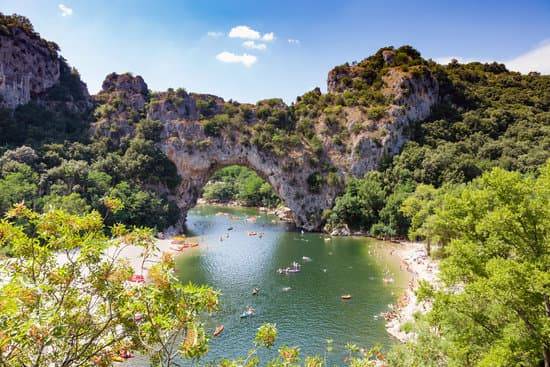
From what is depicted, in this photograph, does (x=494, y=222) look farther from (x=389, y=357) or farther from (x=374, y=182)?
(x=374, y=182)

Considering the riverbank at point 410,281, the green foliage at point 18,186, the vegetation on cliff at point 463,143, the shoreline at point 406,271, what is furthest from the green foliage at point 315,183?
the green foliage at point 18,186

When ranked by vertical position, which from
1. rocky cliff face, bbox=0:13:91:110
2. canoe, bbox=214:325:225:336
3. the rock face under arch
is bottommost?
canoe, bbox=214:325:225:336

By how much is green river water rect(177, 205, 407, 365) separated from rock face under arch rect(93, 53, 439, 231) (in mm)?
7738

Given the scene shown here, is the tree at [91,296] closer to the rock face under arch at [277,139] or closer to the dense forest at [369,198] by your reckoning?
the dense forest at [369,198]

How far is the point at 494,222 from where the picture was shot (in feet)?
38.0

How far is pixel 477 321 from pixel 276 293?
18.3 meters

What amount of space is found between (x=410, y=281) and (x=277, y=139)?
3126 cm

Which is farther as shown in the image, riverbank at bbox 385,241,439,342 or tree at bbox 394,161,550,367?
riverbank at bbox 385,241,439,342

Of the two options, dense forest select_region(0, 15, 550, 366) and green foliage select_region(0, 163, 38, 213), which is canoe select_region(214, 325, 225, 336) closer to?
dense forest select_region(0, 15, 550, 366)

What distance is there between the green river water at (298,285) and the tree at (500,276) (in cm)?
858

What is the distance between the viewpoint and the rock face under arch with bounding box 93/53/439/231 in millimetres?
56906

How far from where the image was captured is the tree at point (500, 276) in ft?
34.1

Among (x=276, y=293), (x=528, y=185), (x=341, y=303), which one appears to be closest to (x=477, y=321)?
(x=528, y=185)

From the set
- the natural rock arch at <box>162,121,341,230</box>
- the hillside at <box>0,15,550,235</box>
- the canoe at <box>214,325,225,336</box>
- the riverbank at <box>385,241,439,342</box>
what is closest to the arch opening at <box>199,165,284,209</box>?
the natural rock arch at <box>162,121,341,230</box>
